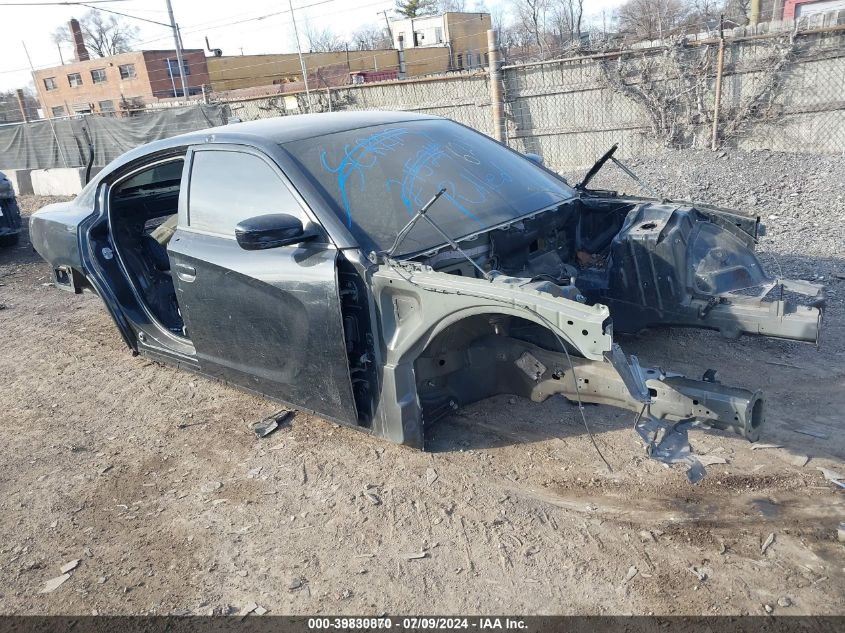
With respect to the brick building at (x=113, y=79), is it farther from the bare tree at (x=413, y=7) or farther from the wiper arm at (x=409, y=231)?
the wiper arm at (x=409, y=231)

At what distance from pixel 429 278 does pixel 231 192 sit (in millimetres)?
1478

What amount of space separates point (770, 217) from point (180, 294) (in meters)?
6.72

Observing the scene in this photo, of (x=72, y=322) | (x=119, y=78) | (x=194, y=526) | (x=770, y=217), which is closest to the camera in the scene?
(x=194, y=526)

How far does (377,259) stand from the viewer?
324 cm

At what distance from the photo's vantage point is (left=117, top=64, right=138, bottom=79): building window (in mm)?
42375

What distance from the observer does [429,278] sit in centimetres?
306

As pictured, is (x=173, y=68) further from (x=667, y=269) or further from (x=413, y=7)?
(x=667, y=269)

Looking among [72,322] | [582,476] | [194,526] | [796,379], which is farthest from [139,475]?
[796,379]

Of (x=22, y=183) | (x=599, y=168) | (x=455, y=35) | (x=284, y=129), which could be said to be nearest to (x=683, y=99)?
(x=599, y=168)

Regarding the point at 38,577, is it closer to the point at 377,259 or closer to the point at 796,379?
the point at 377,259

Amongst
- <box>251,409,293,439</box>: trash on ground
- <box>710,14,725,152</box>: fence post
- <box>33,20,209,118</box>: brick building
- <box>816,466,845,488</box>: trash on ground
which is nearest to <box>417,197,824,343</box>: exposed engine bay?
<box>816,466,845,488</box>: trash on ground

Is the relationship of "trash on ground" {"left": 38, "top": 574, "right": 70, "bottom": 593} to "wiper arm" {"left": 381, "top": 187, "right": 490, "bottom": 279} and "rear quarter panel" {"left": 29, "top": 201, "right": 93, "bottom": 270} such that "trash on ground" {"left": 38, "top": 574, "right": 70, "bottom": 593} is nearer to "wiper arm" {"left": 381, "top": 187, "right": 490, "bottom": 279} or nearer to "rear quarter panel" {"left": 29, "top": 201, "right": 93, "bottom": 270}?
"wiper arm" {"left": 381, "top": 187, "right": 490, "bottom": 279}

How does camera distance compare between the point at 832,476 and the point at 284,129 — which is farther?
the point at 284,129

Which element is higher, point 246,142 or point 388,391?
point 246,142
